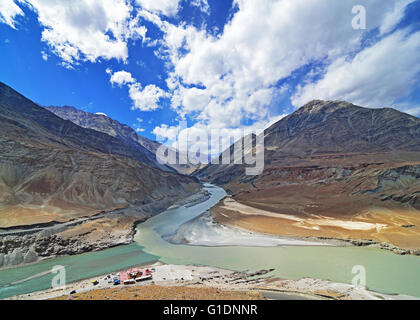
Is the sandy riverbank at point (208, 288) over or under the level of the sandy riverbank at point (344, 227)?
under

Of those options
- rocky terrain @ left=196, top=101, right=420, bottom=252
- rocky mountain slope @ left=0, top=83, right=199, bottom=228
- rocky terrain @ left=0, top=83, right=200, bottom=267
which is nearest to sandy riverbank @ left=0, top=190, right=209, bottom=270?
rocky terrain @ left=0, top=83, right=200, bottom=267

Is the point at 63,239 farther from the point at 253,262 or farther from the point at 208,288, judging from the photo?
the point at 253,262

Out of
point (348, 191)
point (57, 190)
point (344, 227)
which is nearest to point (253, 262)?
point (344, 227)

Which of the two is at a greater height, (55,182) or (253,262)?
(55,182)

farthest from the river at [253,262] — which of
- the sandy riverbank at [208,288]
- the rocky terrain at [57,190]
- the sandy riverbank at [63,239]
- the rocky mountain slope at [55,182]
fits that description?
the rocky mountain slope at [55,182]

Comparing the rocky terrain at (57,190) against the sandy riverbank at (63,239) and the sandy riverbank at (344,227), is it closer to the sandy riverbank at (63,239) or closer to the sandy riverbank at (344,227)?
the sandy riverbank at (63,239)

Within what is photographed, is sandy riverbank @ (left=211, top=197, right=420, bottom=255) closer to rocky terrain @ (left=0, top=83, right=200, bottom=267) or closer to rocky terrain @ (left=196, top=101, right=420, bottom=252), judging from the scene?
rocky terrain @ (left=196, top=101, right=420, bottom=252)
